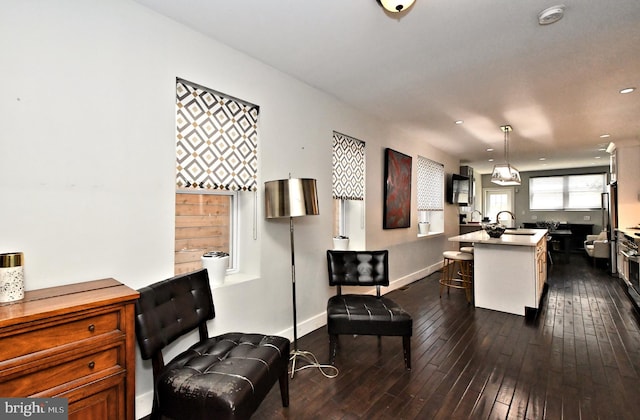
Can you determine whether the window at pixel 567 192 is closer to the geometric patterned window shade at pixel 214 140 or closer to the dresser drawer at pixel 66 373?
the geometric patterned window shade at pixel 214 140

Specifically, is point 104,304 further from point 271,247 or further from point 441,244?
point 441,244

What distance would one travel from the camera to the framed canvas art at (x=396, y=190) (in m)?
4.64

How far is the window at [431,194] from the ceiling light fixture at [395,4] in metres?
4.09

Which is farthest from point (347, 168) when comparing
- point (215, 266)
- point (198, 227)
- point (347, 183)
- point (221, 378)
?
point (221, 378)

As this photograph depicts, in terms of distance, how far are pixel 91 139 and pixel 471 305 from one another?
177 inches

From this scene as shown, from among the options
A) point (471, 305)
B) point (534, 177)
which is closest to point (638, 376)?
point (471, 305)

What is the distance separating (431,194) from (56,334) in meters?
6.12

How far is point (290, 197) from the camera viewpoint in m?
2.54

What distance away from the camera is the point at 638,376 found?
2.39 metres

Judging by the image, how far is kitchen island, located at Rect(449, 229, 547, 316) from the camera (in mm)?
3762

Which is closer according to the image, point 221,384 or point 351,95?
point 221,384

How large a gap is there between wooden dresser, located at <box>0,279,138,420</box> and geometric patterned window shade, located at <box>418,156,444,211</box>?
5.21 meters

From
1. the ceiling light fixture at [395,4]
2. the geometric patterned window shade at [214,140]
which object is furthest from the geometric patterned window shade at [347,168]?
the ceiling light fixture at [395,4]

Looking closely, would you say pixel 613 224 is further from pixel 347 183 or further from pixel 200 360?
pixel 200 360
